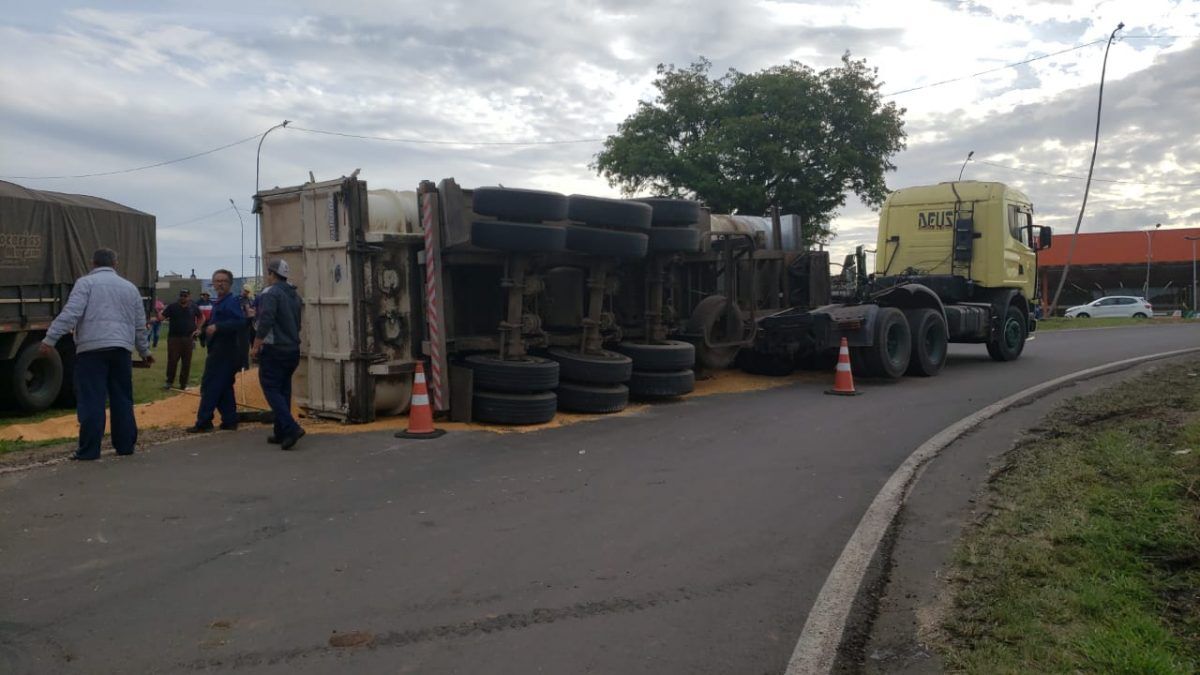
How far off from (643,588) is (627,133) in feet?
98.2

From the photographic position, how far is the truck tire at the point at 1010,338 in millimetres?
16828

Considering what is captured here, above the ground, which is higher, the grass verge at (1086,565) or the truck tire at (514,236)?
the truck tire at (514,236)

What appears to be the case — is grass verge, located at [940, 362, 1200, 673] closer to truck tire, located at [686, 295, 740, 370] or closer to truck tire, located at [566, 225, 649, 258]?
truck tire, located at [566, 225, 649, 258]

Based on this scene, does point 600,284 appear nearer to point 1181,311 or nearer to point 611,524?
point 611,524

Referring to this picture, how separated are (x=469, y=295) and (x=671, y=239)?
2.68 metres

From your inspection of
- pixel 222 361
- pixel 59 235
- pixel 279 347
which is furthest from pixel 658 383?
pixel 59 235

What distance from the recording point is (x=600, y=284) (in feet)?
35.8

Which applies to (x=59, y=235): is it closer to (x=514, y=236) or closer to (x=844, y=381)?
(x=514, y=236)

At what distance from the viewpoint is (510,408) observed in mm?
9664

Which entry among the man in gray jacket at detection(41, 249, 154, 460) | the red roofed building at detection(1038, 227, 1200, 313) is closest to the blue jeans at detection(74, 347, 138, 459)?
the man in gray jacket at detection(41, 249, 154, 460)

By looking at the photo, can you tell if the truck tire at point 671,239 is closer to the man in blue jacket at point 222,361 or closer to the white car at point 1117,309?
the man in blue jacket at point 222,361

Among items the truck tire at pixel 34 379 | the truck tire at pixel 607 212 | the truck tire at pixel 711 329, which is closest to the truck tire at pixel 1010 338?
the truck tire at pixel 711 329

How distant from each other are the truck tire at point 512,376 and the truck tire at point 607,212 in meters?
1.73

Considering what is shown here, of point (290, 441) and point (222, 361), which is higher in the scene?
point (222, 361)
